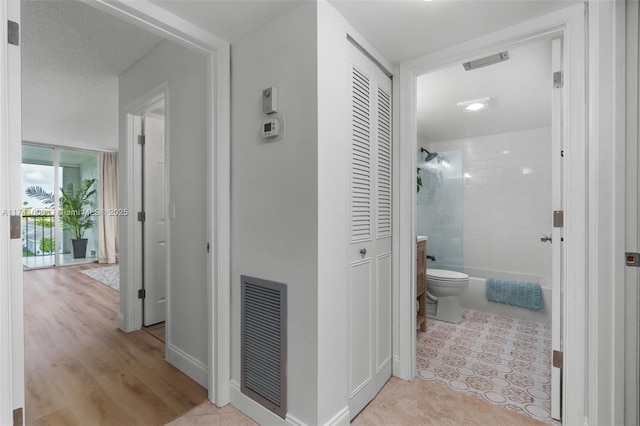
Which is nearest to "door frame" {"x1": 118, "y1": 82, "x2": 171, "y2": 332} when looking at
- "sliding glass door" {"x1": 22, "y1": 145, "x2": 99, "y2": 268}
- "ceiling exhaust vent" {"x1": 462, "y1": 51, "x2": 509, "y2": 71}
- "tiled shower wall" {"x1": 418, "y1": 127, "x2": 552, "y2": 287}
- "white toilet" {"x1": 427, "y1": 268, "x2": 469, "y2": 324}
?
"ceiling exhaust vent" {"x1": 462, "y1": 51, "x2": 509, "y2": 71}

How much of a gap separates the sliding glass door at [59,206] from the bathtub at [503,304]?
23.8 feet

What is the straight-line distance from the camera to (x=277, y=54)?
165 centimetres

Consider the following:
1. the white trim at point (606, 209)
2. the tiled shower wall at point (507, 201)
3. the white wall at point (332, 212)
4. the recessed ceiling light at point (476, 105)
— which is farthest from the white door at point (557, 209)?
the tiled shower wall at point (507, 201)

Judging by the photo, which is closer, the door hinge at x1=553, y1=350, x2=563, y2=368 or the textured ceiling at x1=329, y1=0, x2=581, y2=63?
the textured ceiling at x1=329, y1=0, x2=581, y2=63

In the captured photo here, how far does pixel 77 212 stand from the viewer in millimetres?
6586

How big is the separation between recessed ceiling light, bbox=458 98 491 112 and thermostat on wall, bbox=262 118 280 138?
2343mm

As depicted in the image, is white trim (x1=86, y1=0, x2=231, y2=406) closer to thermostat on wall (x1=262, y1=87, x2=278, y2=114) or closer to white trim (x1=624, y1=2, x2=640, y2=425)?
thermostat on wall (x1=262, y1=87, x2=278, y2=114)

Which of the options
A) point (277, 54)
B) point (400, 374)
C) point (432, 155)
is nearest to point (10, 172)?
point (277, 54)

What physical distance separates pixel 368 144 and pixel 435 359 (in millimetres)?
1786

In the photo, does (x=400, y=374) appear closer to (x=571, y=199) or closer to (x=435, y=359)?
(x=435, y=359)

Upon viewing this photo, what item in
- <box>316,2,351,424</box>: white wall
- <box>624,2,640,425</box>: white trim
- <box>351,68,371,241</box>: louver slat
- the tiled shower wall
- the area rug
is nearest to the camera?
<box>624,2,640,425</box>: white trim

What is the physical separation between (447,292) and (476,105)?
1927 mm

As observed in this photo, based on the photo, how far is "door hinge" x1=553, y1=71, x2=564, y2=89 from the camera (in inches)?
66.6

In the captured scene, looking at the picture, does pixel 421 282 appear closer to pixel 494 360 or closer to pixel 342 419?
pixel 494 360
